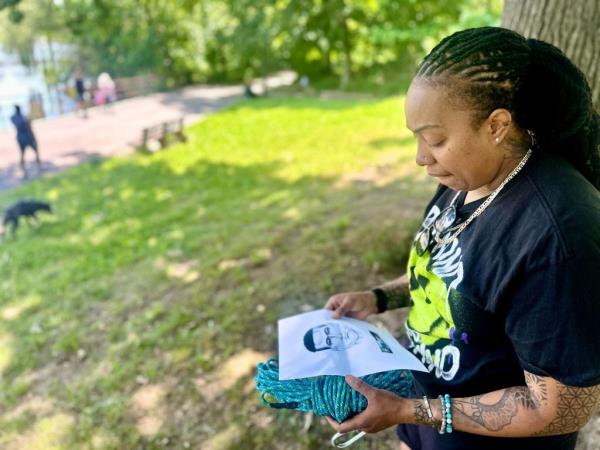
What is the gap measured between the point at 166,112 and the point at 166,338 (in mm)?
13846

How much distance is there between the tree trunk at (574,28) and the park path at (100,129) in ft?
29.6

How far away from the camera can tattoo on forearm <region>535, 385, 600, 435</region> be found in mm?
962

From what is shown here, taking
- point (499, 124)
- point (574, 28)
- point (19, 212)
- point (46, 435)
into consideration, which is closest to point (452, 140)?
point (499, 124)

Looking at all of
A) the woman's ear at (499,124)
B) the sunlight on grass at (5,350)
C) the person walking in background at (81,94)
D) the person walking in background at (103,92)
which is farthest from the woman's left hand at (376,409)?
the person walking in background at (103,92)

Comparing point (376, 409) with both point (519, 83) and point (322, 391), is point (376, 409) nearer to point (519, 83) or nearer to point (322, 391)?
point (322, 391)

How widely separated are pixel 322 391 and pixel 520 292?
588 millimetres

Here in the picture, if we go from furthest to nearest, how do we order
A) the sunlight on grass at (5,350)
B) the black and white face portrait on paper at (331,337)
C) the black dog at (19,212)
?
the black dog at (19,212)
the sunlight on grass at (5,350)
the black and white face portrait on paper at (331,337)

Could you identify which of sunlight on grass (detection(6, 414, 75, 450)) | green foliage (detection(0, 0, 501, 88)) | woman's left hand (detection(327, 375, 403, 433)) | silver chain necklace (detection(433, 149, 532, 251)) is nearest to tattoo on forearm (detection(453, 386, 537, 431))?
woman's left hand (detection(327, 375, 403, 433))

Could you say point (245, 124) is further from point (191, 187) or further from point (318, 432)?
point (318, 432)

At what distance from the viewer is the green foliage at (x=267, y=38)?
19203 mm

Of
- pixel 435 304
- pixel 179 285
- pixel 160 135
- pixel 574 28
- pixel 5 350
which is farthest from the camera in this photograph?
pixel 160 135

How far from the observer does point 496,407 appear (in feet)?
3.61

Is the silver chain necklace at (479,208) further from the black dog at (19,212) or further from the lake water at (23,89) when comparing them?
the lake water at (23,89)

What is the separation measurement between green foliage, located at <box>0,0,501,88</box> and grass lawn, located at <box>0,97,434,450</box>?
12590 mm
